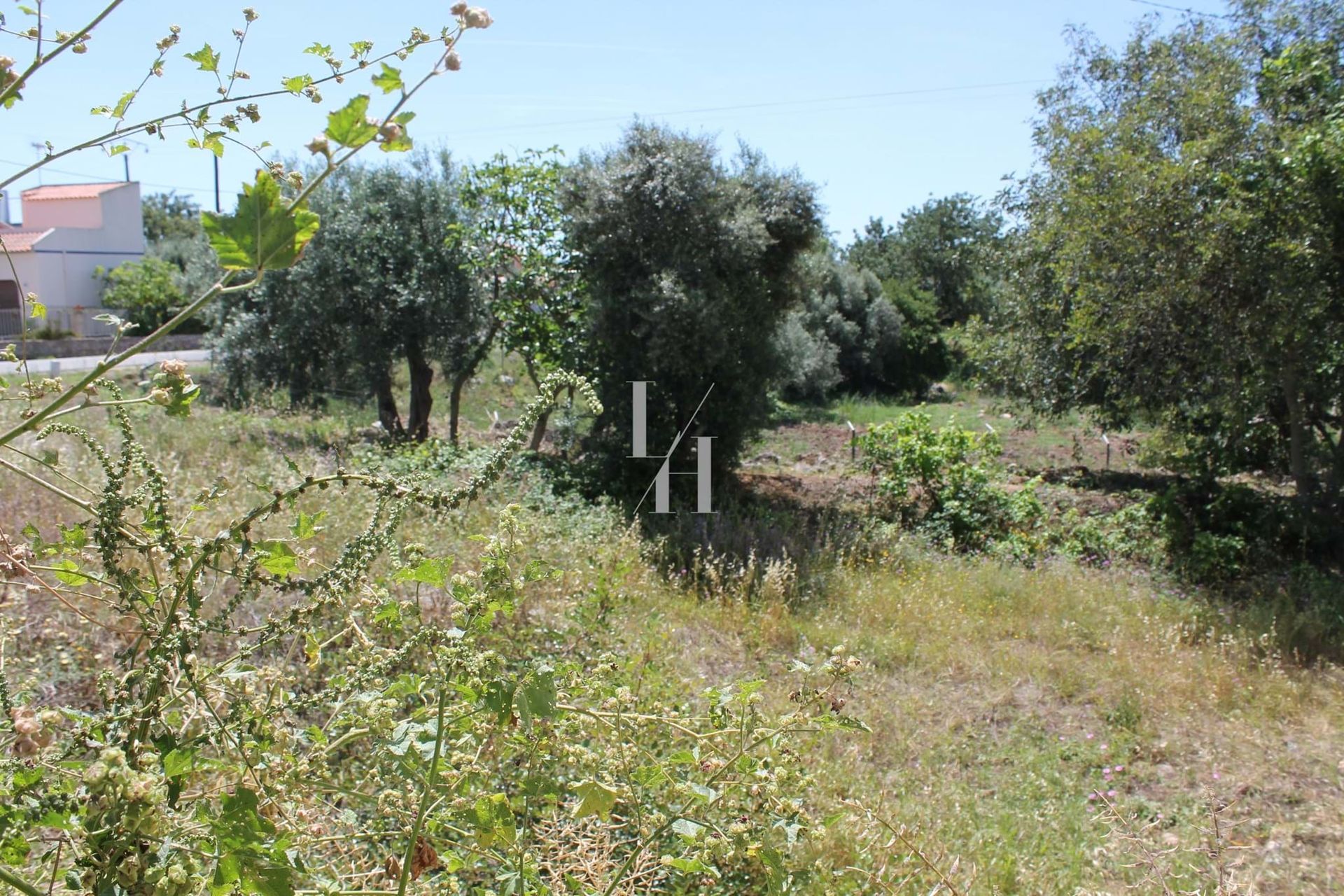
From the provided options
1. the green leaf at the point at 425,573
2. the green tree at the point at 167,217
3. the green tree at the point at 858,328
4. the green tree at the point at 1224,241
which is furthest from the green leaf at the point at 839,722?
the green tree at the point at 167,217

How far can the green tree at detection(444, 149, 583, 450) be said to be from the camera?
976 cm

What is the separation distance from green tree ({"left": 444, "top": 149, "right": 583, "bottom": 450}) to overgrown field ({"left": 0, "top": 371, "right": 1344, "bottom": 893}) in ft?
7.81

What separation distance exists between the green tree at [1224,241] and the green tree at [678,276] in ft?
8.49

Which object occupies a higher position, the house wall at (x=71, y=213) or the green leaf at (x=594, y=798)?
the house wall at (x=71, y=213)

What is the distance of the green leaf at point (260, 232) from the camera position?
899mm

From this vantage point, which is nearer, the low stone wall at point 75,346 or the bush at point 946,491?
the bush at point 946,491

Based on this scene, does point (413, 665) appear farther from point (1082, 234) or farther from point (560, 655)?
point (1082, 234)

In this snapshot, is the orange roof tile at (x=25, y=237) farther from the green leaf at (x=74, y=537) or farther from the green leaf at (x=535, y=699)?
the green leaf at (x=535, y=699)

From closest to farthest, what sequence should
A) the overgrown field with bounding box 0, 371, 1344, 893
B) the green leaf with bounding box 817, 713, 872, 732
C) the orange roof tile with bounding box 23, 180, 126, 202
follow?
the green leaf with bounding box 817, 713, 872, 732 < the overgrown field with bounding box 0, 371, 1344, 893 < the orange roof tile with bounding box 23, 180, 126, 202

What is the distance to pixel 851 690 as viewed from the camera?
204 cm

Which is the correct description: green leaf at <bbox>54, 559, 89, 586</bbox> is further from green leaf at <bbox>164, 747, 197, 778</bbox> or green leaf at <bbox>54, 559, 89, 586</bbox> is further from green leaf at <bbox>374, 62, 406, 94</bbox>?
green leaf at <bbox>374, 62, 406, 94</bbox>

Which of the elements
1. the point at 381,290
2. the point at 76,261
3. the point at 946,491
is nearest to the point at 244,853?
the point at 946,491

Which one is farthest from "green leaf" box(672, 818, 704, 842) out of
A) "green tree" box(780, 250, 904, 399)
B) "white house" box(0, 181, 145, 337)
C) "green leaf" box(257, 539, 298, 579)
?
"white house" box(0, 181, 145, 337)

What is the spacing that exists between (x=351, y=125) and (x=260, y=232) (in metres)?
0.13
